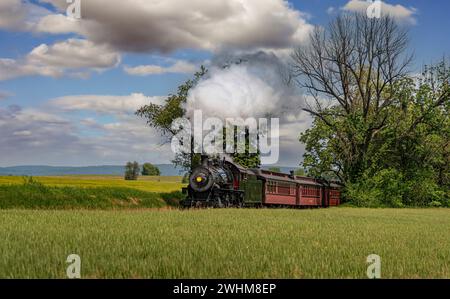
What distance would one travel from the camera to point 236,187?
35406mm

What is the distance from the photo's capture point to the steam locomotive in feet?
108

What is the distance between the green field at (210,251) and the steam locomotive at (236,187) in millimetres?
13985

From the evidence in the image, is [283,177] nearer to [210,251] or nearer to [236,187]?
[236,187]

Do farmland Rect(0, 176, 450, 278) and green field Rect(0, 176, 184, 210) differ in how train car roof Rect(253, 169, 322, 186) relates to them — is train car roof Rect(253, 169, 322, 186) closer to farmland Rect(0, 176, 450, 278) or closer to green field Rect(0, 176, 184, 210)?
green field Rect(0, 176, 184, 210)

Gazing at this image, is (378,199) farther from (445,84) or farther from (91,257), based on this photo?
(91,257)

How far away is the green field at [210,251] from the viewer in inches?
381

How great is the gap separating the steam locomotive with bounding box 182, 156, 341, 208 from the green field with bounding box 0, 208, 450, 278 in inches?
551

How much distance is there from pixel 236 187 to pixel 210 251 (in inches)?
920
